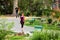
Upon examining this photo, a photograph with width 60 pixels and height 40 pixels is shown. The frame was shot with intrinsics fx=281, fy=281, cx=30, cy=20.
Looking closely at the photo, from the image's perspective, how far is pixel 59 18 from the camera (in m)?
27.1

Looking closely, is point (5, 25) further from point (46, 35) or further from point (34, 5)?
point (34, 5)

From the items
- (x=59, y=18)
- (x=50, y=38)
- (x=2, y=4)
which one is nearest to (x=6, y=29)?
(x=50, y=38)

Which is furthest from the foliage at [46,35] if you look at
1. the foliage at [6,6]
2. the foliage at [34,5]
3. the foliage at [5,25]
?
the foliage at [6,6]

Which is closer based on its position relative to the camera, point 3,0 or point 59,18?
point 59,18

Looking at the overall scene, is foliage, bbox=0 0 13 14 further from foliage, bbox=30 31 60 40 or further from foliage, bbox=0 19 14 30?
foliage, bbox=30 31 60 40

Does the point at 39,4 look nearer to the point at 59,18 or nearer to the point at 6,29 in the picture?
the point at 59,18

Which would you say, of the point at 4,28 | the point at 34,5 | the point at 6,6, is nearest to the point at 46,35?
the point at 4,28

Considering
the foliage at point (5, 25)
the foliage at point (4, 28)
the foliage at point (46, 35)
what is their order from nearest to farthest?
the foliage at point (4, 28), the foliage at point (46, 35), the foliage at point (5, 25)

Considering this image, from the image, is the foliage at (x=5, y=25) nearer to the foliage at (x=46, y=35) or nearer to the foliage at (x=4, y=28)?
the foliage at (x=4, y=28)

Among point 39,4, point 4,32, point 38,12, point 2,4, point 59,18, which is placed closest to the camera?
point 4,32

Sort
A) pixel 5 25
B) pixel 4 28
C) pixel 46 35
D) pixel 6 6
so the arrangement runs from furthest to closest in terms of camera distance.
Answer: pixel 6 6 → pixel 5 25 → pixel 4 28 → pixel 46 35

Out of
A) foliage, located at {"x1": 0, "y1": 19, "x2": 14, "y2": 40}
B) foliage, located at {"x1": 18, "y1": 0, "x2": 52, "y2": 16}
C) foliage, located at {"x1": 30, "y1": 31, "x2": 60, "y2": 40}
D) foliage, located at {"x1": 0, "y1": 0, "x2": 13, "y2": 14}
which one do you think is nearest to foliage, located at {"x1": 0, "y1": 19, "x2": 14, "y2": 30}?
foliage, located at {"x1": 0, "y1": 19, "x2": 14, "y2": 40}

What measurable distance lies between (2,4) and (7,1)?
95 centimetres

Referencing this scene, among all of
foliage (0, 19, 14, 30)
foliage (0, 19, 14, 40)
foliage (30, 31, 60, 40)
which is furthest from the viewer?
foliage (0, 19, 14, 30)
